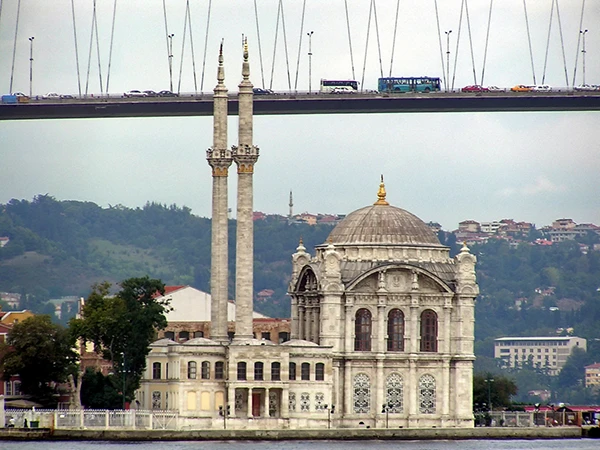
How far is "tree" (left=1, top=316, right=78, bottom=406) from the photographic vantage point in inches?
3637

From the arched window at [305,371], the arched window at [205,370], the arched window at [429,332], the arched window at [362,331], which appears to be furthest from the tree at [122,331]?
the arched window at [429,332]

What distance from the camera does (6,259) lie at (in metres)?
176

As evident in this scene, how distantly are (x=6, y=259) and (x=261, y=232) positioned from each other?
98.5 feet

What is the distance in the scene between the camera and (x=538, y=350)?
16750 cm

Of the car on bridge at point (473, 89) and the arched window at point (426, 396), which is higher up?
the car on bridge at point (473, 89)

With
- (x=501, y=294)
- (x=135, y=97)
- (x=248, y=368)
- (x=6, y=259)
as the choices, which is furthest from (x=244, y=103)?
(x=501, y=294)

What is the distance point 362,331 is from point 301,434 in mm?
8446

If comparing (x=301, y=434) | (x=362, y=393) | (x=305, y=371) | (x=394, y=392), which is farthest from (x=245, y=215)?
(x=394, y=392)

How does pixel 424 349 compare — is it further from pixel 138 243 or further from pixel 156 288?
pixel 138 243

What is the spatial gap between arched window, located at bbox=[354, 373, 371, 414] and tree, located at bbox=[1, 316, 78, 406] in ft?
40.8

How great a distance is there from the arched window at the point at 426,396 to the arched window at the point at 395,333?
5.44 ft

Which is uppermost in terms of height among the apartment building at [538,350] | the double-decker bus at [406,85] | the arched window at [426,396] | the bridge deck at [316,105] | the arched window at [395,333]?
the double-decker bus at [406,85]

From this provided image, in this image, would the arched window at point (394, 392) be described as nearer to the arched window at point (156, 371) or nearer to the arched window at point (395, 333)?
the arched window at point (395, 333)

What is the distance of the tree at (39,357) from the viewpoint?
92.4 m
